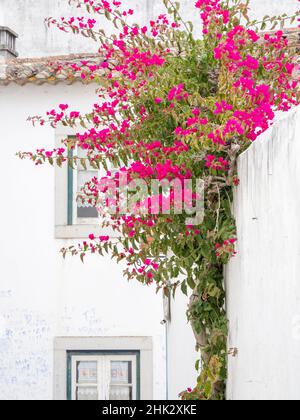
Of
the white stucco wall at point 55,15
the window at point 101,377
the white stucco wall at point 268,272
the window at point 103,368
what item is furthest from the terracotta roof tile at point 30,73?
the white stucco wall at point 268,272

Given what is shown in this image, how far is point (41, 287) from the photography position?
1209cm

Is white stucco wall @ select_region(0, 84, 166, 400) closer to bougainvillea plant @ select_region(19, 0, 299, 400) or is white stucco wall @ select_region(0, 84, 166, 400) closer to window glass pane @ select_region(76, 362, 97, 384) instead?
window glass pane @ select_region(76, 362, 97, 384)

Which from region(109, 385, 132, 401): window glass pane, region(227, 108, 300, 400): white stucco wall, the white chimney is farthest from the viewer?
the white chimney

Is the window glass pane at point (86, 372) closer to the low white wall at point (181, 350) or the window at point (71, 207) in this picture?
the window at point (71, 207)

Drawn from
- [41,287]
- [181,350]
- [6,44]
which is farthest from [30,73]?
[181,350]

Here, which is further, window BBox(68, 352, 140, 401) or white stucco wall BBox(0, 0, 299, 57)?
white stucco wall BBox(0, 0, 299, 57)

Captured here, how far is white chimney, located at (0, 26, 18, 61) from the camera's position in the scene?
13609mm

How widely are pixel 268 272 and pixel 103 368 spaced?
26.9 feet

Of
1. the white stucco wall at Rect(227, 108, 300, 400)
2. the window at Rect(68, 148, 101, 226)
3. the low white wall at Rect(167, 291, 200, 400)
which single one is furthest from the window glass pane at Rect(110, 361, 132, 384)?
the white stucco wall at Rect(227, 108, 300, 400)

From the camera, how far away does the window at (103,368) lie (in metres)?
12.0

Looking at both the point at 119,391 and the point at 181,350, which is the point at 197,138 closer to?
the point at 181,350

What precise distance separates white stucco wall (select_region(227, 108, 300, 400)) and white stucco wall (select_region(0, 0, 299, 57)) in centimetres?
1163

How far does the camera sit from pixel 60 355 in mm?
12016

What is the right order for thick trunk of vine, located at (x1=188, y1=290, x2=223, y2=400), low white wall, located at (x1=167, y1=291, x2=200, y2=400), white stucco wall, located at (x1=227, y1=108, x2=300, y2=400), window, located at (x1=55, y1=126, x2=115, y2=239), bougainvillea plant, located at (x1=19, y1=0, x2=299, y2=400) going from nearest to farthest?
white stucco wall, located at (x1=227, y1=108, x2=300, y2=400) → bougainvillea plant, located at (x1=19, y1=0, x2=299, y2=400) → thick trunk of vine, located at (x1=188, y1=290, x2=223, y2=400) → low white wall, located at (x1=167, y1=291, x2=200, y2=400) → window, located at (x1=55, y1=126, x2=115, y2=239)
